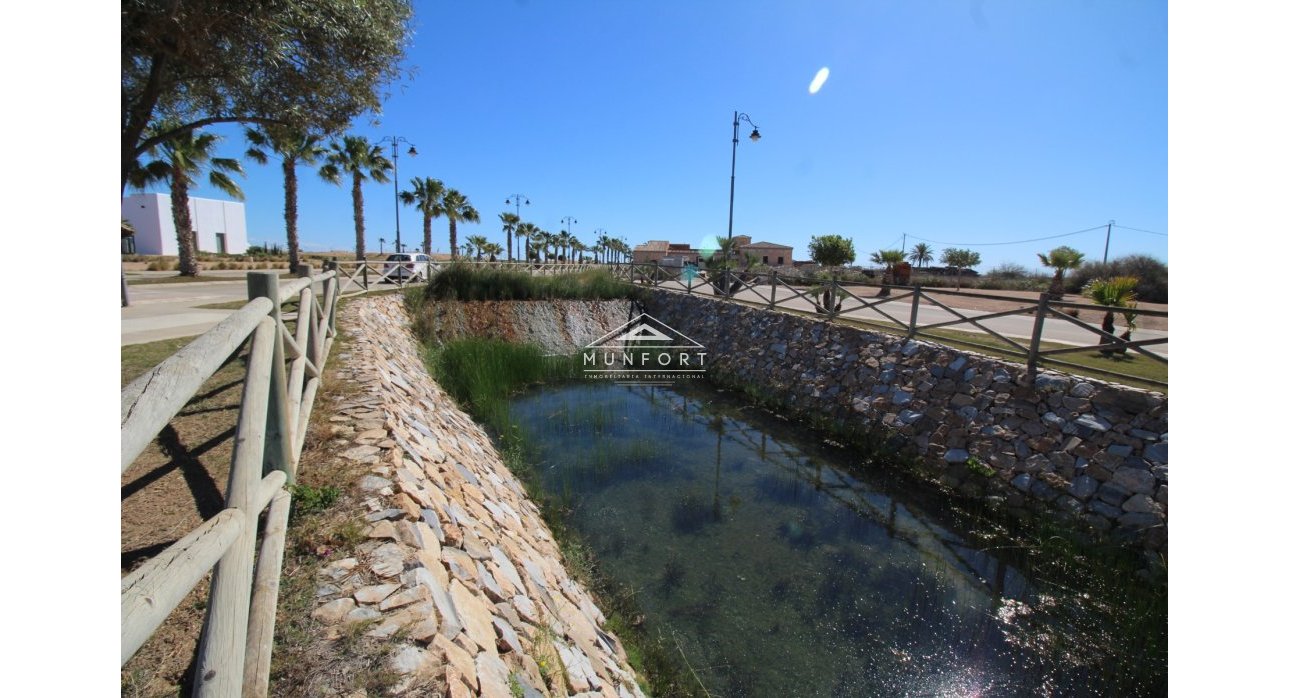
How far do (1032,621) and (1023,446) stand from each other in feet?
8.46

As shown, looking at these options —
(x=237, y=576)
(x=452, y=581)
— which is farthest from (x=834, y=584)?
(x=237, y=576)

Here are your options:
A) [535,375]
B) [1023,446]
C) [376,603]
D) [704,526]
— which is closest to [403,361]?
[535,375]

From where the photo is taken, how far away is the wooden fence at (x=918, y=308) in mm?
6004

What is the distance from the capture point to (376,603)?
76.4 inches

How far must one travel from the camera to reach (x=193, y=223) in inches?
1613

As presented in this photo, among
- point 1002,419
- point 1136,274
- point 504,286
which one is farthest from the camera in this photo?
point 1136,274

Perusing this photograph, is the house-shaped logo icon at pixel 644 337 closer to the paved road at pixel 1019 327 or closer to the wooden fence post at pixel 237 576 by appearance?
the paved road at pixel 1019 327

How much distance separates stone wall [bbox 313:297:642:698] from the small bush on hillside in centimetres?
2417

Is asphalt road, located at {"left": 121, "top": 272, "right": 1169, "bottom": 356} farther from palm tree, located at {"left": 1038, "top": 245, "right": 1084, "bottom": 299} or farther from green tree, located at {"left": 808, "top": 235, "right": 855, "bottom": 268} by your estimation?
green tree, located at {"left": 808, "top": 235, "right": 855, "bottom": 268}

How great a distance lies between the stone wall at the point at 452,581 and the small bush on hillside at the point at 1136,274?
2417 centimetres

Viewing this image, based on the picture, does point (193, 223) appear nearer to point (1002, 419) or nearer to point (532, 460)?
point (532, 460)

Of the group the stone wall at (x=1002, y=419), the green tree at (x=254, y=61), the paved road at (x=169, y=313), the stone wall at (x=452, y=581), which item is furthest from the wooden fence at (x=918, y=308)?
the paved road at (x=169, y=313)

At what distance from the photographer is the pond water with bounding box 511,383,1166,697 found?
3576mm

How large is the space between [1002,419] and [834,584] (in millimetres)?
3745
